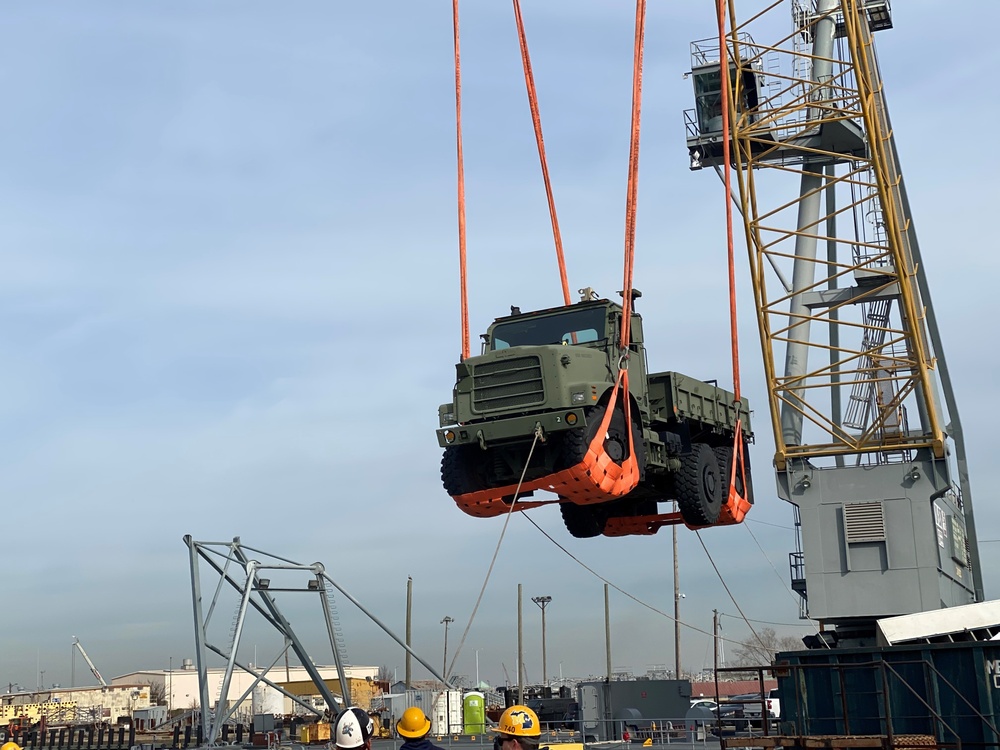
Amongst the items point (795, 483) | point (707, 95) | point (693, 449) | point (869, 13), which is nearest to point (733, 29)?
point (707, 95)

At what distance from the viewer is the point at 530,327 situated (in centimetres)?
1627

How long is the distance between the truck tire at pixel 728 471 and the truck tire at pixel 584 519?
2.00 metres

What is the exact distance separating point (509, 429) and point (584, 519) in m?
4.48

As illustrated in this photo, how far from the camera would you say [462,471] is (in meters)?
15.4

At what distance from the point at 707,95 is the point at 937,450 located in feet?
35.6

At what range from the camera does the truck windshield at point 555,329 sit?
52.1ft

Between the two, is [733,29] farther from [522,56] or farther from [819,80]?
[522,56]

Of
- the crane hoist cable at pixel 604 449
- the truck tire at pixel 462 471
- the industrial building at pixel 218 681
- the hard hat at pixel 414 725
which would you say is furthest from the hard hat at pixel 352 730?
the industrial building at pixel 218 681

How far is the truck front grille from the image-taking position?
14.6 meters

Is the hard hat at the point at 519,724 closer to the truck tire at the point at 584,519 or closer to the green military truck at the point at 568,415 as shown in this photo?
the green military truck at the point at 568,415

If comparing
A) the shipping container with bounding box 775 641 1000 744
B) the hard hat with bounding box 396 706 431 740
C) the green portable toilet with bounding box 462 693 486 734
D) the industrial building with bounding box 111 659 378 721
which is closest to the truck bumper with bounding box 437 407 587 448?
the shipping container with bounding box 775 641 1000 744

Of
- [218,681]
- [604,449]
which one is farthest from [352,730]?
[218,681]

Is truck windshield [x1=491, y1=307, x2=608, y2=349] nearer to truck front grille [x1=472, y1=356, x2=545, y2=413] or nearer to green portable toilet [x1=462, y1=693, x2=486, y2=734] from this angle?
truck front grille [x1=472, y1=356, x2=545, y2=413]

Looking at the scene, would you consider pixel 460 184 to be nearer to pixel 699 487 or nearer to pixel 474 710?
pixel 699 487
